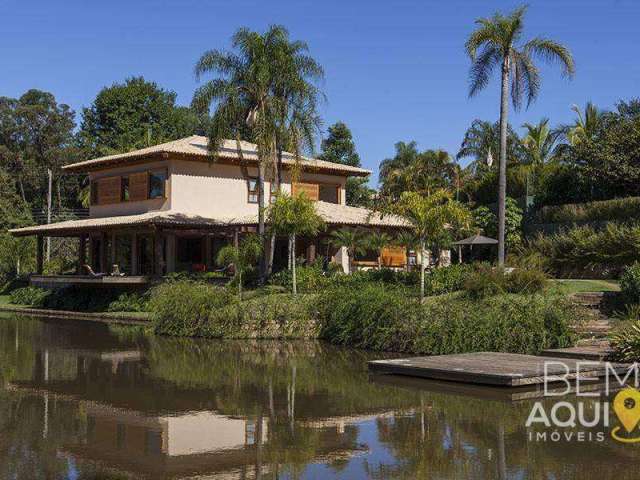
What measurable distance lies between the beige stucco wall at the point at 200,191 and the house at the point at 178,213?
4 centimetres

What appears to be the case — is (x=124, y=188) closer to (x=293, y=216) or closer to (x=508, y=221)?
(x=293, y=216)

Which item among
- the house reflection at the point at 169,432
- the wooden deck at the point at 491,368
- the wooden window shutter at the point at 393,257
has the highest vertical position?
the wooden window shutter at the point at 393,257

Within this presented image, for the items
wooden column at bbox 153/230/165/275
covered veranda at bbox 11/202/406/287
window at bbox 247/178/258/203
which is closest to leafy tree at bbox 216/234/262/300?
covered veranda at bbox 11/202/406/287

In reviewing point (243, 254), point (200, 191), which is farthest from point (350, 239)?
point (200, 191)

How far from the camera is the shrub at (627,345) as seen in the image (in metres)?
14.7

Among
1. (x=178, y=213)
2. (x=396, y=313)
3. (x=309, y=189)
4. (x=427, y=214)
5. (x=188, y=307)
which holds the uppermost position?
(x=309, y=189)

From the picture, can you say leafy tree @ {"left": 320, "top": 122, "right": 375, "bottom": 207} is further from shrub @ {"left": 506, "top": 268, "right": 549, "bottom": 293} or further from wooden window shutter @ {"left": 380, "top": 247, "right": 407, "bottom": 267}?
shrub @ {"left": 506, "top": 268, "right": 549, "bottom": 293}

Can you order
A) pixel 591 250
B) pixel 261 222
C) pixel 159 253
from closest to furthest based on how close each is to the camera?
pixel 261 222
pixel 591 250
pixel 159 253

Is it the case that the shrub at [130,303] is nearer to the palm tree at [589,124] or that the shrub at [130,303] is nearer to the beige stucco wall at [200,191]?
the beige stucco wall at [200,191]

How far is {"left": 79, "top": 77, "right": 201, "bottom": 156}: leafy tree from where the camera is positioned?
2345 inches

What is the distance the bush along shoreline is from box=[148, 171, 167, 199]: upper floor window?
9.04 metres

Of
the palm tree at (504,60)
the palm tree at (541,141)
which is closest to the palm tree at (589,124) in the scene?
the palm tree at (541,141)

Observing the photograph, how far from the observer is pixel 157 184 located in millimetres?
33969

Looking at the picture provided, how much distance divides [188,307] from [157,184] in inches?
489
